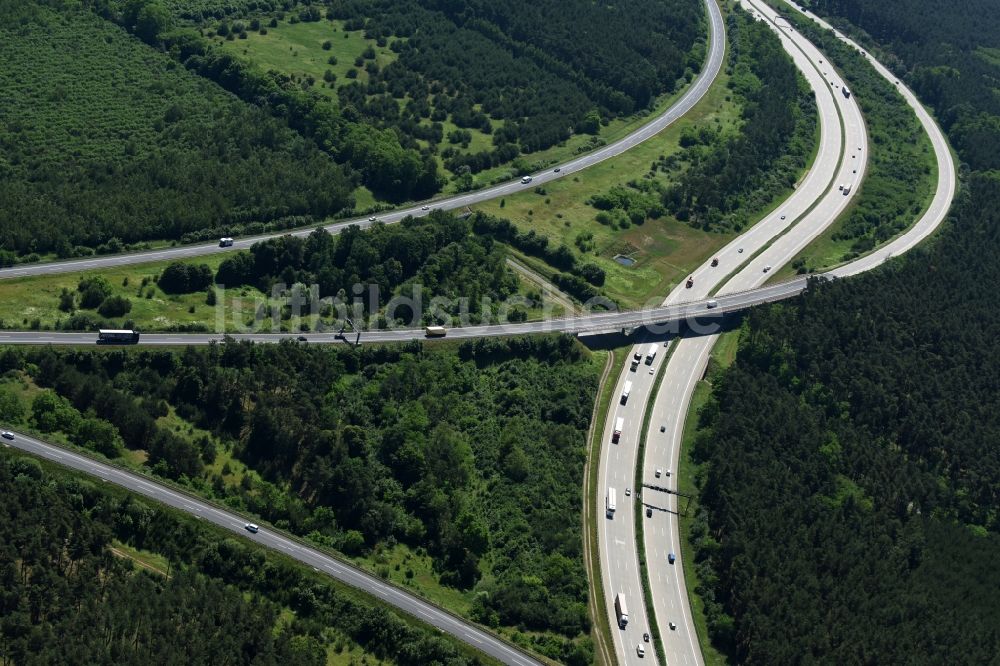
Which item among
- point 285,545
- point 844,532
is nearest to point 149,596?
point 285,545

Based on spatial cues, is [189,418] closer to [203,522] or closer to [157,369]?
[157,369]

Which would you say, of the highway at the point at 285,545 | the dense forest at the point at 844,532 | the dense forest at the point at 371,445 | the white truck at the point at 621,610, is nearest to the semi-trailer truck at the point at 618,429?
the dense forest at the point at 371,445

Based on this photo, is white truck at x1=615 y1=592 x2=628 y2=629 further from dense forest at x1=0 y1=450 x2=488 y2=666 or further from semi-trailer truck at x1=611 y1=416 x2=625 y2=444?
semi-trailer truck at x1=611 y1=416 x2=625 y2=444

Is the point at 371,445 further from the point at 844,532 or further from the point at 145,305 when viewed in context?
the point at 844,532

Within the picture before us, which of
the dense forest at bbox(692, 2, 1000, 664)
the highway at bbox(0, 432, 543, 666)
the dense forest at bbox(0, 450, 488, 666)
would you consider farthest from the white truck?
the dense forest at bbox(0, 450, 488, 666)

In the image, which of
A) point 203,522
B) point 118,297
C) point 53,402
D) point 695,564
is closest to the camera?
point 203,522

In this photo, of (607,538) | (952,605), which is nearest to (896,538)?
(952,605)
